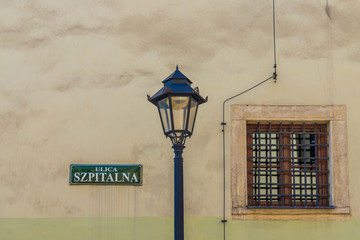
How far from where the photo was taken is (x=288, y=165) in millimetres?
6594

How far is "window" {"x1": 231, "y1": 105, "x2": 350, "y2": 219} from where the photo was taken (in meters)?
6.36

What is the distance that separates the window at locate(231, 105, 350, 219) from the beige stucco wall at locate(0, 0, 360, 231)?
5.4 inches

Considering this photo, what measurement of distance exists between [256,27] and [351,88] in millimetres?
1482

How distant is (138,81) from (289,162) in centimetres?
225

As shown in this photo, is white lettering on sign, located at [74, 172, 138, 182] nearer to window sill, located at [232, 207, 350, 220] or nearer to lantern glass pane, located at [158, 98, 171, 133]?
window sill, located at [232, 207, 350, 220]

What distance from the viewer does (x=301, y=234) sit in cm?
634

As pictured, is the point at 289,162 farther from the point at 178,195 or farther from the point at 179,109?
the point at 179,109

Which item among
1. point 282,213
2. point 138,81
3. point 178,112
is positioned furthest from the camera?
point 138,81

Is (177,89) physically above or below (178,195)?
above

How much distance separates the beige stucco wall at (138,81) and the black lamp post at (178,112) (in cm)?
161

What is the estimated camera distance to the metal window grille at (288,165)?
21.4 feet

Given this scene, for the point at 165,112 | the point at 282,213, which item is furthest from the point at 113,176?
the point at 282,213

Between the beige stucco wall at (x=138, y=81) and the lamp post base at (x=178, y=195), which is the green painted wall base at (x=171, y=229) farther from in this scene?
the lamp post base at (x=178, y=195)

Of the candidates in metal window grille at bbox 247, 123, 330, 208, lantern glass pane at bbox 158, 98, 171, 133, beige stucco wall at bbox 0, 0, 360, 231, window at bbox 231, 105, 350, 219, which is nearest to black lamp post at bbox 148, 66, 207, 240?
lantern glass pane at bbox 158, 98, 171, 133
